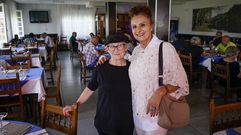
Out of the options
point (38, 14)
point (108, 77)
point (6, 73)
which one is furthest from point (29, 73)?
point (38, 14)

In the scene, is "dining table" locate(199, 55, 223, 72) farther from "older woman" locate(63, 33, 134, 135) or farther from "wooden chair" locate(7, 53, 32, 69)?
"older woman" locate(63, 33, 134, 135)

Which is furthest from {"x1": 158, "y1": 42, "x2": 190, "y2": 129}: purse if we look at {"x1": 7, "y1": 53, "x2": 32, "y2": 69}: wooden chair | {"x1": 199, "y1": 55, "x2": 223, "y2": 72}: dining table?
{"x1": 199, "y1": 55, "x2": 223, "y2": 72}: dining table

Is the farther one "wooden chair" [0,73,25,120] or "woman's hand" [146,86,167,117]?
"wooden chair" [0,73,25,120]

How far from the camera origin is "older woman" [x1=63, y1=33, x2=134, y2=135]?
57.7 inches

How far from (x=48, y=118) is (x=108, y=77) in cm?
70

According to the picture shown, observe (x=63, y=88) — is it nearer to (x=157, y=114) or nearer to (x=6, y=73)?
(x=6, y=73)

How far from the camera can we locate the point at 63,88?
5.30 m

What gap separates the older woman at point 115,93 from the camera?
147cm

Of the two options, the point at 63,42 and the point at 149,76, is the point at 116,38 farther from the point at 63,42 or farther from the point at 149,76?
the point at 63,42

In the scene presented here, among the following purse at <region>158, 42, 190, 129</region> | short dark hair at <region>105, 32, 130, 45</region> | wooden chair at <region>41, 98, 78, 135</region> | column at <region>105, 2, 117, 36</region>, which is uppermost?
column at <region>105, 2, 117, 36</region>

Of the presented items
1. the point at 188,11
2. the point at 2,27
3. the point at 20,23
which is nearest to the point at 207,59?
the point at 188,11

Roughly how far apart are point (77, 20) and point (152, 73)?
13.4m

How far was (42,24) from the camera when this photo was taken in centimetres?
1352

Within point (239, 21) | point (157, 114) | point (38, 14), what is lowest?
point (157, 114)
